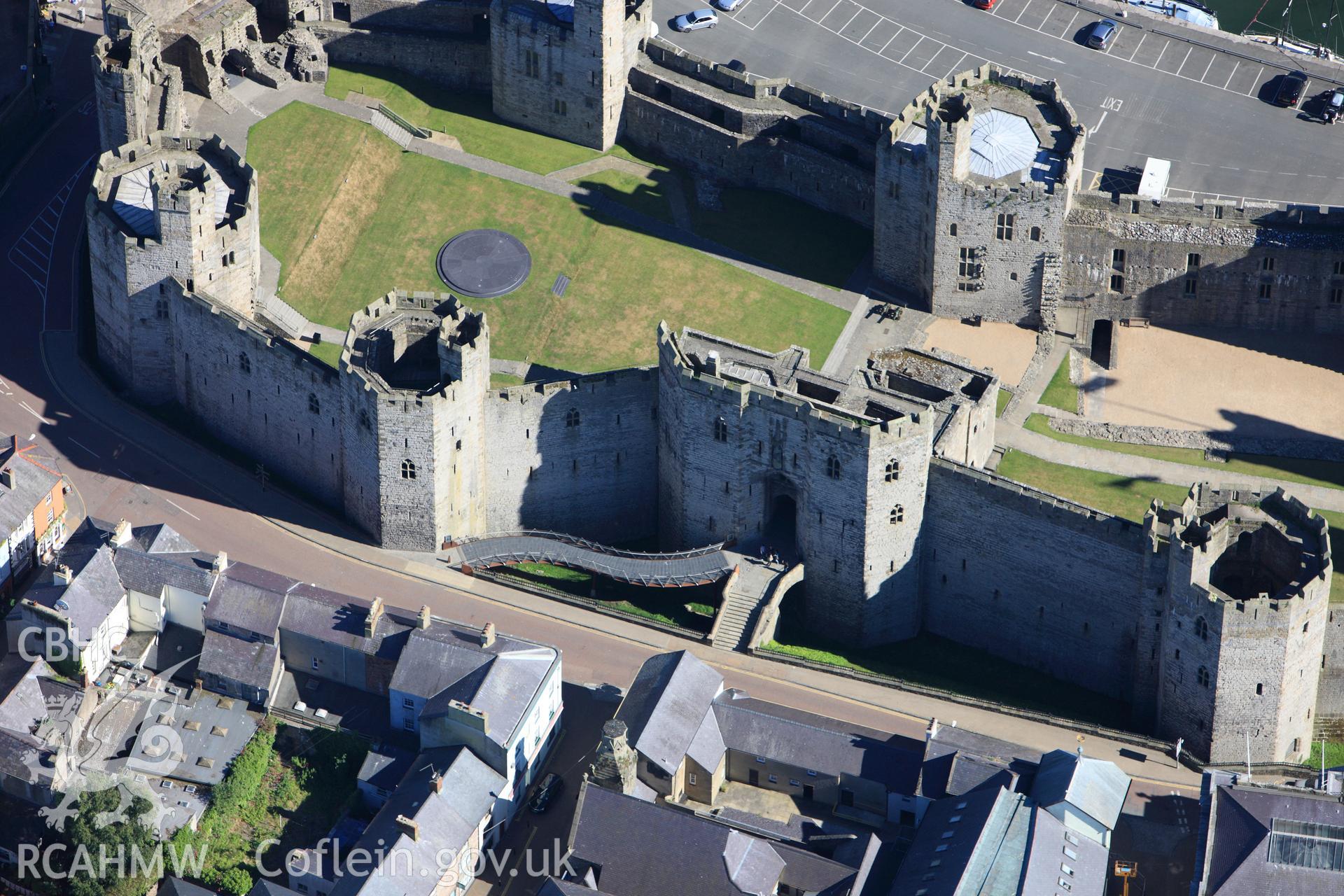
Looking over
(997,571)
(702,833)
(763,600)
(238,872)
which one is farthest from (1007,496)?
(238,872)

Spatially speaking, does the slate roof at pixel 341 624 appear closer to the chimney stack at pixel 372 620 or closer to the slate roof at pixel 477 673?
the chimney stack at pixel 372 620

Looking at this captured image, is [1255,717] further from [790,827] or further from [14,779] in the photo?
[14,779]

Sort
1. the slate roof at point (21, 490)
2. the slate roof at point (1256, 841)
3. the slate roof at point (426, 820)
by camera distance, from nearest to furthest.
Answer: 1. the slate roof at point (1256, 841)
2. the slate roof at point (426, 820)
3. the slate roof at point (21, 490)

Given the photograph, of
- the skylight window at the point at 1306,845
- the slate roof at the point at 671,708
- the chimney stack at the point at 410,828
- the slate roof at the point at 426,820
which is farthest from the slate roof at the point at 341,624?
the skylight window at the point at 1306,845

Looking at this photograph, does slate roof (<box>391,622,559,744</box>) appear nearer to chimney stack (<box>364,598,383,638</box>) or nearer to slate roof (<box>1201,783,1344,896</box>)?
chimney stack (<box>364,598,383,638</box>)

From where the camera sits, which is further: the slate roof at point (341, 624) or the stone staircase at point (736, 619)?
the stone staircase at point (736, 619)
